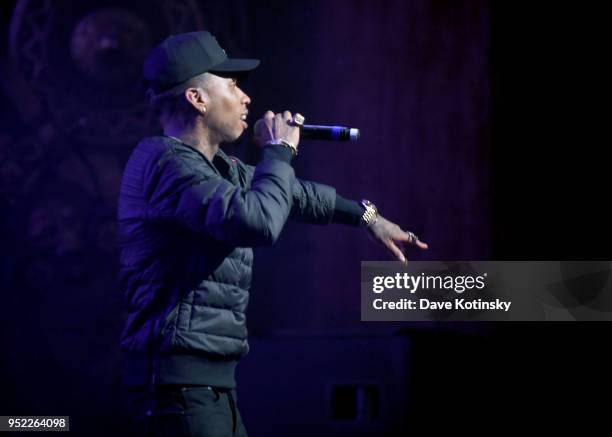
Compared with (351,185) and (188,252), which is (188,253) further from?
(351,185)

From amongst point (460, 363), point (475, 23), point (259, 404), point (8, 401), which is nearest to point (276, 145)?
point (259, 404)

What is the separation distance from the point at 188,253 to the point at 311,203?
1.65 ft

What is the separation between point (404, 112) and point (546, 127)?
29.5 inches

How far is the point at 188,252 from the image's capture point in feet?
5.67

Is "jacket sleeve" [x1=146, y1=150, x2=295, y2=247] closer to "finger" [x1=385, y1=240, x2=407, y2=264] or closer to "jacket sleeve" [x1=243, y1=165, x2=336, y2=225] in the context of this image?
"jacket sleeve" [x1=243, y1=165, x2=336, y2=225]

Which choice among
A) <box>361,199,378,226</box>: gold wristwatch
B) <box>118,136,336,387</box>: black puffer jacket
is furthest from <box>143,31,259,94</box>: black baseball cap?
<box>361,199,378,226</box>: gold wristwatch

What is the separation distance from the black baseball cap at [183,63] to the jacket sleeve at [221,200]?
0.26m

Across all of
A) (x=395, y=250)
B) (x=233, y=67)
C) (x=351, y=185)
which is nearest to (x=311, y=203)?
(x=395, y=250)

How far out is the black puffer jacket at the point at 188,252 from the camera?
1.62 meters

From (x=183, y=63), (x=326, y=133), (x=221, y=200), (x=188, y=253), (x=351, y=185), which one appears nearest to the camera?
(x=221, y=200)

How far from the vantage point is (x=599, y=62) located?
300cm

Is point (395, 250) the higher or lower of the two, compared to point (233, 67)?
lower

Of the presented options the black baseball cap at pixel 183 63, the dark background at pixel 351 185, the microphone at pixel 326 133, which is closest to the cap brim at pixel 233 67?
the black baseball cap at pixel 183 63

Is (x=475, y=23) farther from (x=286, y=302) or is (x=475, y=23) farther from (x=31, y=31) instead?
(x=31, y=31)
